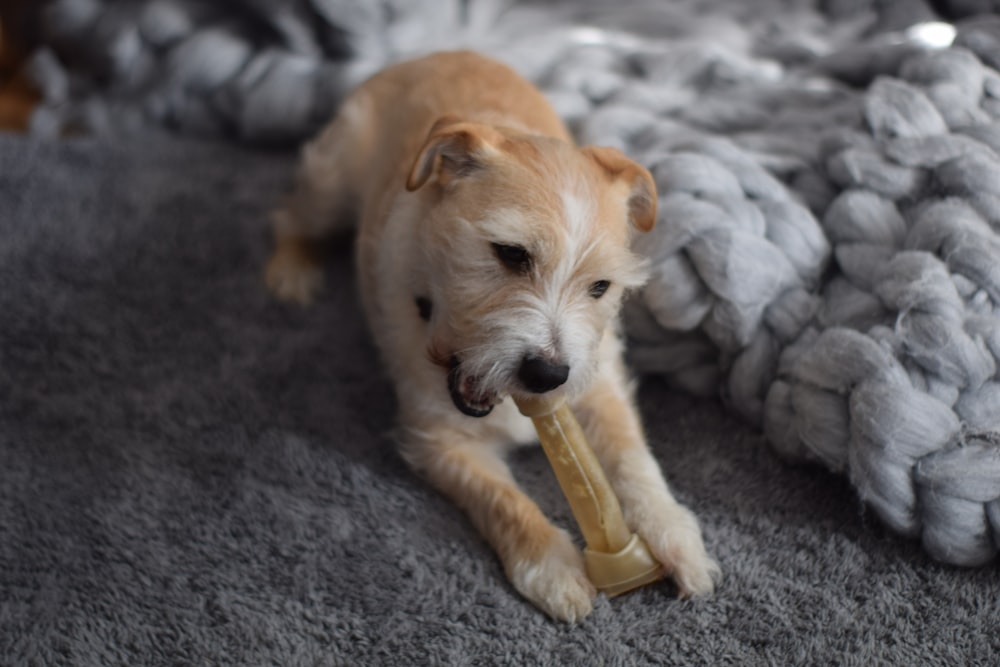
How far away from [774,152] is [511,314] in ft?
3.70

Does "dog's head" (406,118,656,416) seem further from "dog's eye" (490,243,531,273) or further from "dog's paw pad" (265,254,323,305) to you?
"dog's paw pad" (265,254,323,305)

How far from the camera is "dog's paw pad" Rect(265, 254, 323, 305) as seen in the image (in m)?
2.37

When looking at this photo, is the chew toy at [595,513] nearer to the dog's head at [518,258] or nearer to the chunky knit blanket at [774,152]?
the dog's head at [518,258]

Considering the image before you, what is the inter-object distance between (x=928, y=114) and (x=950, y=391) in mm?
791

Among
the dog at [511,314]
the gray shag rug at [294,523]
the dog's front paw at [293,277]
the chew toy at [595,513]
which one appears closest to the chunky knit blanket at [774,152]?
the gray shag rug at [294,523]

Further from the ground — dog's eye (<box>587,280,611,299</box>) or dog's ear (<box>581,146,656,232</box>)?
dog's ear (<box>581,146,656,232</box>)

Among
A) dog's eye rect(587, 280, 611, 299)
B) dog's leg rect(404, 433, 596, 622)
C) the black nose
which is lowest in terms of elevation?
dog's leg rect(404, 433, 596, 622)

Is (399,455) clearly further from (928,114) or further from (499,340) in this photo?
(928,114)

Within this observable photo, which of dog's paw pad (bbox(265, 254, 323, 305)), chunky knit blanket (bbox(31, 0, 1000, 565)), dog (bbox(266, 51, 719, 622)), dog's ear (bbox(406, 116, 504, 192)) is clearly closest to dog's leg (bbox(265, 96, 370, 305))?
dog's paw pad (bbox(265, 254, 323, 305))

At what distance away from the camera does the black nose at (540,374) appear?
1.45 m

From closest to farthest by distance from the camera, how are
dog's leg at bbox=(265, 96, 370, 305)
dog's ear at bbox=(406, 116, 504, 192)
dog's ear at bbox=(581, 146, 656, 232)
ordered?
dog's ear at bbox=(406, 116, 504, 192) → dog's ear at bbox=(581, 146, 656, 232) → dog's leg at bbox=(265, 96, 370, 305)

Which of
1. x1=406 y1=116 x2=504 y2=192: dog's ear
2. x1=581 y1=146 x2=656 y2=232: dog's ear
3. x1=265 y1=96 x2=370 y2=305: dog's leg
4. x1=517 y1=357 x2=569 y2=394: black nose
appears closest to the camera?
x1=517 y1=357 x2=569 y2=394: black nose

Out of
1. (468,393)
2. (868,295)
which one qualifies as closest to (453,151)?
(468,393)

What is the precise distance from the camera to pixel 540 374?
4.75 ft
